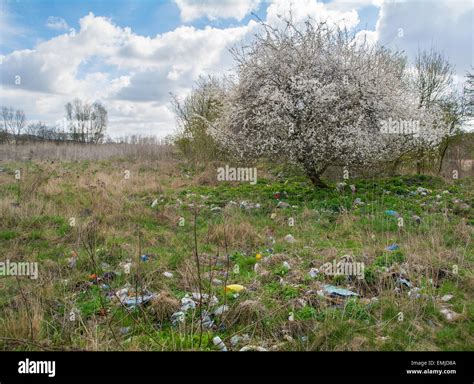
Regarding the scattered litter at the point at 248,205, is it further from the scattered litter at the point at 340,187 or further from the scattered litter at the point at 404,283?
the scattered litter at the point at 404,283

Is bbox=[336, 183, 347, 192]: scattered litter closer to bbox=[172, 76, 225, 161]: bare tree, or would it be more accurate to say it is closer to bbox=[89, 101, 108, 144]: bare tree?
bbox=[172, 76, 225, 161]: bare tree

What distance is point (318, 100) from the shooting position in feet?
29.5

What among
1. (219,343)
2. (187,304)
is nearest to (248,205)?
(187,304)

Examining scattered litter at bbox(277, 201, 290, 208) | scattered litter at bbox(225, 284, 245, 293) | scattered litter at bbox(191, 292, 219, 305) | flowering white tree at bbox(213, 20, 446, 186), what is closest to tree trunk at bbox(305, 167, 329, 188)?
flowering white tree at bbox(213, 20, 446, 186)

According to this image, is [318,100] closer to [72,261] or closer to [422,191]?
[422,191]

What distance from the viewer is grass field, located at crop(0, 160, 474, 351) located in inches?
132

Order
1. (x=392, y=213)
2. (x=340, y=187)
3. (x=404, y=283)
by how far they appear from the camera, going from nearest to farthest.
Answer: (x=404, y=283)
(x=392, y=213)
(x=340, y=187)

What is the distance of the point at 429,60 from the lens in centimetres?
1527

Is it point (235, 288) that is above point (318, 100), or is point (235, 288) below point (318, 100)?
below

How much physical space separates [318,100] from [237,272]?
5.83m

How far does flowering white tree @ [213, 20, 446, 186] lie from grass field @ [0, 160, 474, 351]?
137cm
